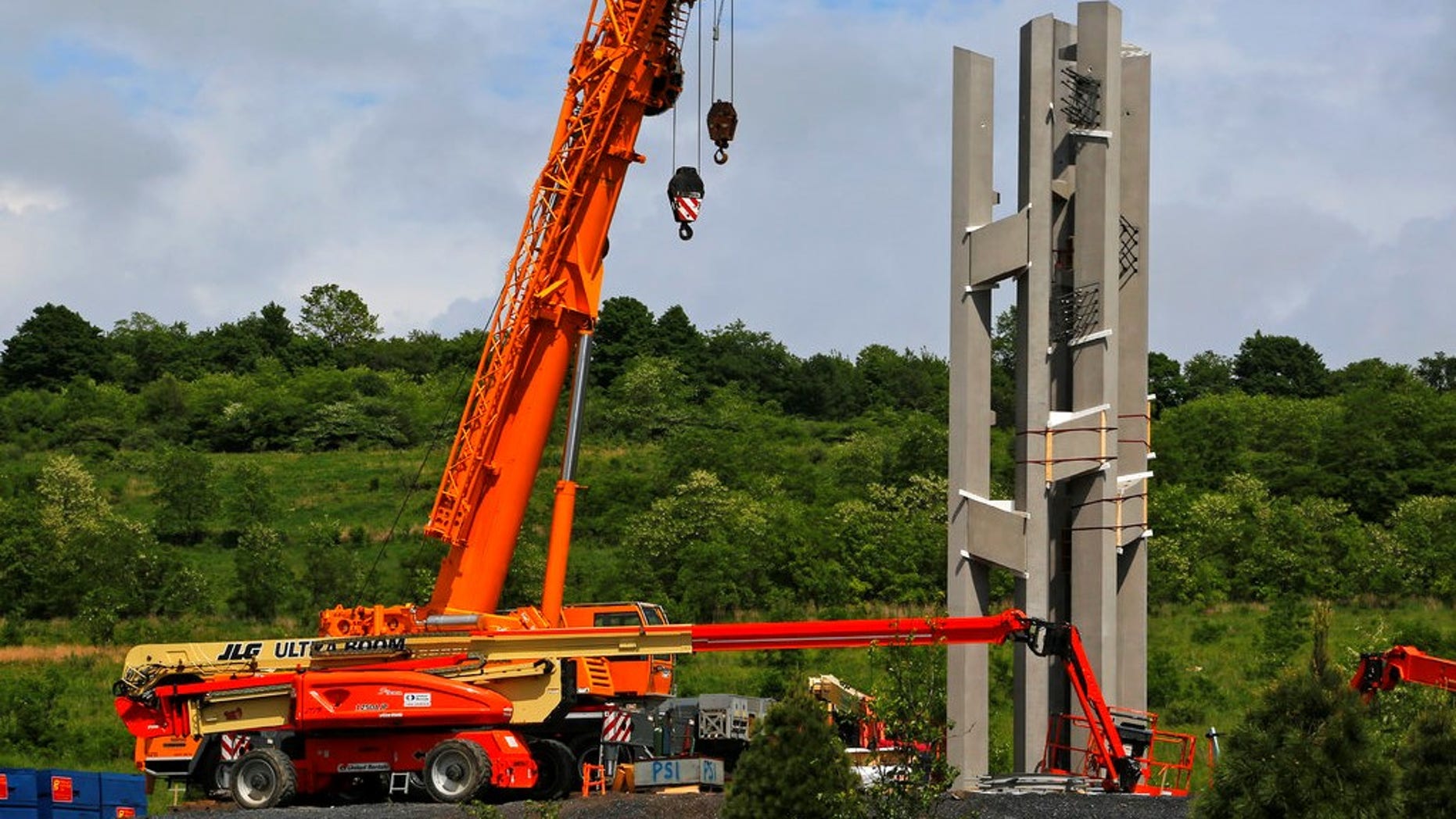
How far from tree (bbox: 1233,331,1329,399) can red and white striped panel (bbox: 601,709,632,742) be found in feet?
311

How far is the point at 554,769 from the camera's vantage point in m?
25.6

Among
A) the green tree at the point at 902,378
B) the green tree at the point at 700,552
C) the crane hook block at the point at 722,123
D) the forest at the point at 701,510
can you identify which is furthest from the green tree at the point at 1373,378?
the crane hook block at the point at 722,123

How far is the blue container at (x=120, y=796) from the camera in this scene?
24.9m

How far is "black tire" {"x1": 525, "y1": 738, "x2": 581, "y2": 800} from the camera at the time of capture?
25.3 metres

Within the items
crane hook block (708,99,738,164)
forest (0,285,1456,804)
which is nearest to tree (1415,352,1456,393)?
forest (0,285,1456,804)

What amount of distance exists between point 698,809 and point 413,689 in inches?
212

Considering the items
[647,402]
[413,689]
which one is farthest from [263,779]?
[647,402]

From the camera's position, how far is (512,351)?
28.4 metres

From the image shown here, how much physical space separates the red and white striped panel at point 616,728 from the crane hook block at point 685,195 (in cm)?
761

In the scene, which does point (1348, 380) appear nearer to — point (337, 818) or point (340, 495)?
point (340, 495)

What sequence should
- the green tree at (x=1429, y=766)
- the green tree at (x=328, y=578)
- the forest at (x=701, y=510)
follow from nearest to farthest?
the green tree at (x=1429, y=766)
the forest at (x=701, y=510)
the green tree at (x=328, y=578)

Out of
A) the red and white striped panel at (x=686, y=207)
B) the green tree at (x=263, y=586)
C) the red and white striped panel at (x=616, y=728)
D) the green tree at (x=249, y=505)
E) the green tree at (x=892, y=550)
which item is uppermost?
the red and white striped panel at (x=686, y=207)

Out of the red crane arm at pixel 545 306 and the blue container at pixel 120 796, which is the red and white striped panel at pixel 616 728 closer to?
the red crane arm at pixel 545 306

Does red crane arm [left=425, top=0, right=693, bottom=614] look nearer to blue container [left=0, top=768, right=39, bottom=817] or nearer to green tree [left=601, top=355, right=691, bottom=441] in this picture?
blue container [left=0, top=768, right=39, bottom=817]
